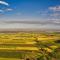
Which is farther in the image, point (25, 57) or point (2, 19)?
point (2, 19)

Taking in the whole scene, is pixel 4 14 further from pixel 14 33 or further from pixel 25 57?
pixel 25 57

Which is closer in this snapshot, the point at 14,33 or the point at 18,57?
the point at 18,57

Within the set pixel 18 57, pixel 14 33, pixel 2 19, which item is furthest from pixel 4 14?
pixel 18 57

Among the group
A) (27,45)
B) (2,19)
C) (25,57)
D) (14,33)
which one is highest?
(2,19)

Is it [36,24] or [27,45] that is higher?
[36,24]

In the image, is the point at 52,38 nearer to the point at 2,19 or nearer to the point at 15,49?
the point at 15,49

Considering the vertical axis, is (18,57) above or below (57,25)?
below
